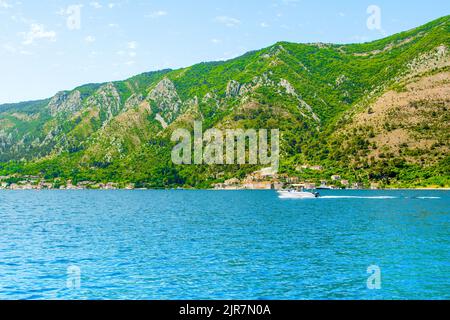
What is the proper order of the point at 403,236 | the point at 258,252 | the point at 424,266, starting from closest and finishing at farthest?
the point at 424,266
the point at 258,252
the point at 403,236

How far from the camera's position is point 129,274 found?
1822 inches

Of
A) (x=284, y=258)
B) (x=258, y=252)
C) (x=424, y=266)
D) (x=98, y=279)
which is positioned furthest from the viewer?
(x=258, y=252)

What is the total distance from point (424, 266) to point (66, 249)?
158 feet

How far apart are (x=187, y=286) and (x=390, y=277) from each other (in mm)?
21072

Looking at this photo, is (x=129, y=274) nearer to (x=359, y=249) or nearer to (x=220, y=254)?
(x=220, y=254)

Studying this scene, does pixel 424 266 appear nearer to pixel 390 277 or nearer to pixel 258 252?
pixel 390 277

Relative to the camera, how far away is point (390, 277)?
45812mm
